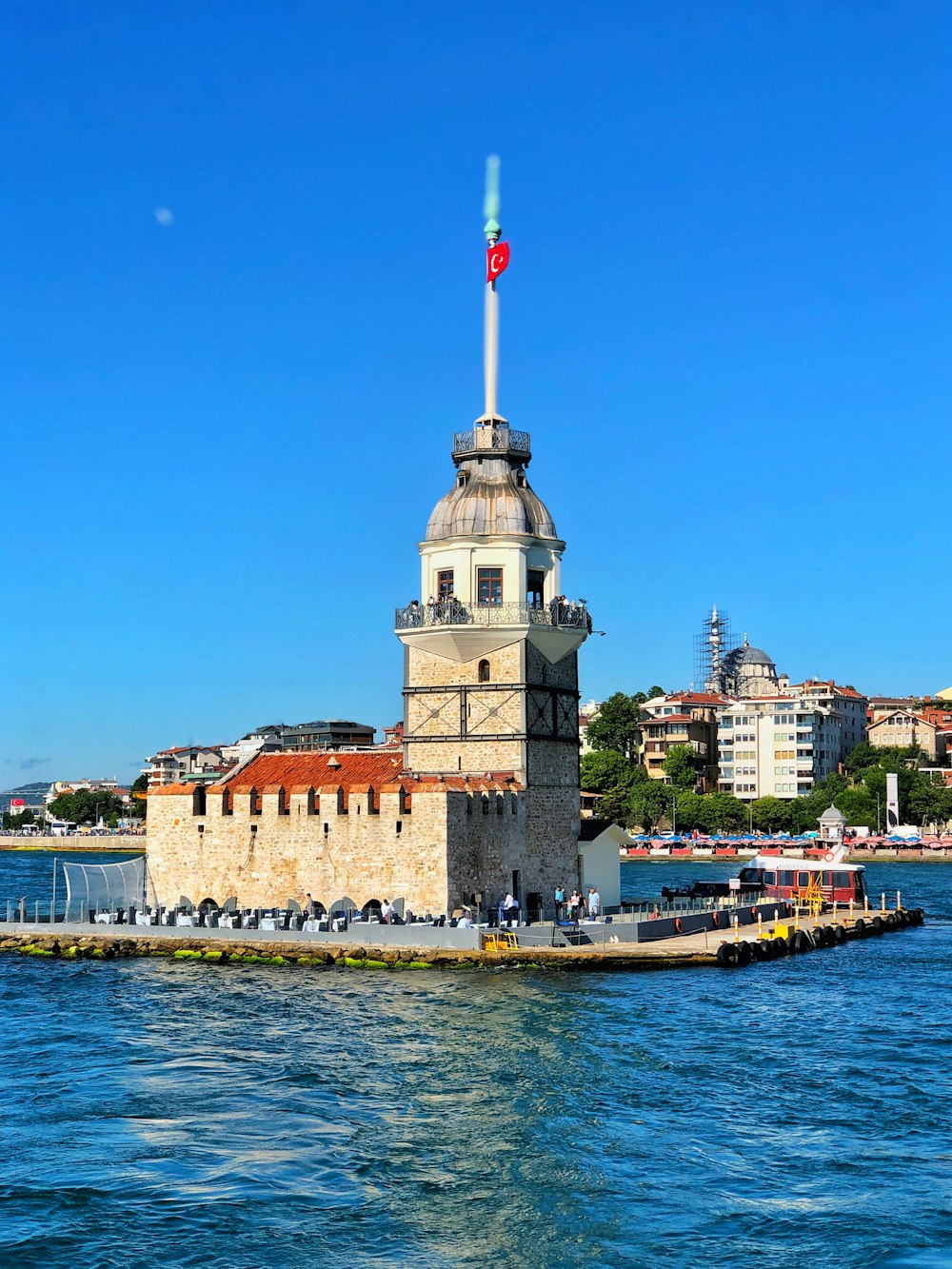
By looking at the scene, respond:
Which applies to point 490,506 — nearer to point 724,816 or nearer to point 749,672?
point 724,816

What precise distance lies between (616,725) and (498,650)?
104m

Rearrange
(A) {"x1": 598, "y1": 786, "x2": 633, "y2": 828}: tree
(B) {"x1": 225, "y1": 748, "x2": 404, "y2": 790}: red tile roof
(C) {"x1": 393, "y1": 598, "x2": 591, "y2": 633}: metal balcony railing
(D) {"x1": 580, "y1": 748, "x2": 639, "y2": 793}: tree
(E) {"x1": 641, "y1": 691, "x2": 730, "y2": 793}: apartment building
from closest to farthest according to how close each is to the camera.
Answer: (C) {"x1": 393, "y1": 598, "x2": 591, "y2": 633}: metal balcony railing → (B) {"x1": 225, "y1": 748, "x2": 404, "y2": 790}: red tile roof → (A) {"x1": 598, "y1": 786, "x2": 633, "y2": 828}: tree → (D) {"x1": 580, "y1": 748, "x2": 639, "y2": 793}: tree → (E) {"x1": 641, "y1": 691, "x2": 730, "y2": 793}: apartment building

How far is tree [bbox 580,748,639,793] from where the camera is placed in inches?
5581

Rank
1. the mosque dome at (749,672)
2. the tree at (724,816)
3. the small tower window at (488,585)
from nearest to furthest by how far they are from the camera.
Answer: the small tower window at (488,585)
the tree at (724,816)
the mosque dome at (749,672)

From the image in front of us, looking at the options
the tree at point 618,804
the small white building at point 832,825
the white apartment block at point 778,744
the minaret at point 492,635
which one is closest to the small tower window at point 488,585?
the minaret at point 492,635

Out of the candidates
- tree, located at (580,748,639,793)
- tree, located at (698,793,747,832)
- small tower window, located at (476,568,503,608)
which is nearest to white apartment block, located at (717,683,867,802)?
tree, located at (698,793,747,832)

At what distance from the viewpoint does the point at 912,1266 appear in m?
19.3

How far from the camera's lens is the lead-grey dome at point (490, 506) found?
48688 mm

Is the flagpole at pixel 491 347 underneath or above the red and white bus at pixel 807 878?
above

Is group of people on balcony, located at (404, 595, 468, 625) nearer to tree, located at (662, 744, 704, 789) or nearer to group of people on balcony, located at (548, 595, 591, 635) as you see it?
group of people on balcony, located at (548, 595, 591, 635)

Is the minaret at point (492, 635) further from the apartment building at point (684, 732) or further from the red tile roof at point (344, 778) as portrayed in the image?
the apartment building at point (684, 732)

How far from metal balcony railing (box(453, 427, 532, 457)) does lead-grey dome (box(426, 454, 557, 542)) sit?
42 cm

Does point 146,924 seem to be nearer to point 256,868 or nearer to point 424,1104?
point 256,868

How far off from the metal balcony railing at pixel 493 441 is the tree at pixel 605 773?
305ft
